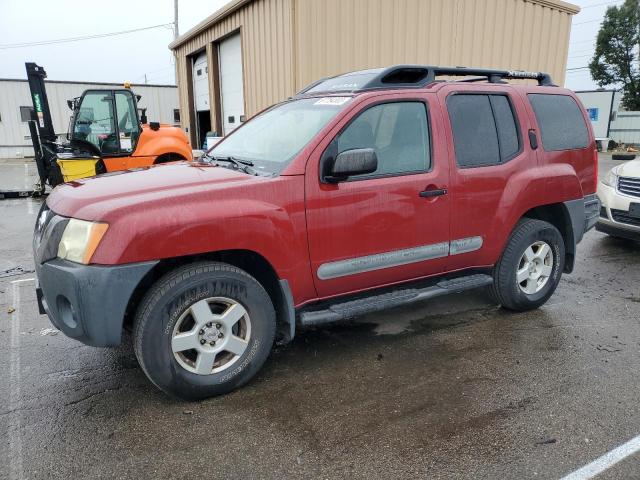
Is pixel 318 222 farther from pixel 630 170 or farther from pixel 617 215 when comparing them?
pixel 630 170

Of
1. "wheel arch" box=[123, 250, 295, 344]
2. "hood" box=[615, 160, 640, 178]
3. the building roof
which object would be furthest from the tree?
"wheel arch" box=[123, 250, 295, 344]

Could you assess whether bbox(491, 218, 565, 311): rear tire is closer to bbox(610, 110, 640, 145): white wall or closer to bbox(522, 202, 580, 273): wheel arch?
bbox(522, 202, 580, 273): wheel arch

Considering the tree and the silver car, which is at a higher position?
the tree

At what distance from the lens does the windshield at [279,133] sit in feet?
10.8

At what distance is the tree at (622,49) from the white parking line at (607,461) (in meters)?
37.9

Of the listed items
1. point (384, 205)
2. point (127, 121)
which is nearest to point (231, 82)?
point (127, 121)

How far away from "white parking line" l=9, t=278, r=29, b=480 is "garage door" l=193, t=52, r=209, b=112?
1110 cm

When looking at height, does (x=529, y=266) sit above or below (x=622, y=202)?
below

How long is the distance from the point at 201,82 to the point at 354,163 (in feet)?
42.8

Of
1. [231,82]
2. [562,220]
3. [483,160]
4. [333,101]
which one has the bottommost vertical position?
[562,220]

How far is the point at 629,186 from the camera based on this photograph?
6277mm

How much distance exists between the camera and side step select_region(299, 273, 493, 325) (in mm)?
3234

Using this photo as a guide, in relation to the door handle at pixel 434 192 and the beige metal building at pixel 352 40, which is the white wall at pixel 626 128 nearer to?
the beige metal building at pixel 352 40

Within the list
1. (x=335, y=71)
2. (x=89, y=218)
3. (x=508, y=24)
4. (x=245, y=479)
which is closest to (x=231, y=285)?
(x=89, y=218)
